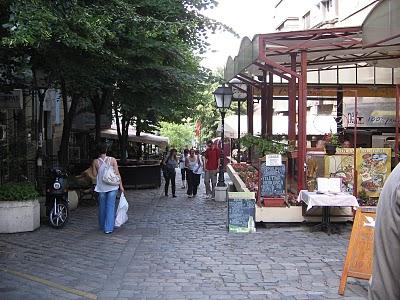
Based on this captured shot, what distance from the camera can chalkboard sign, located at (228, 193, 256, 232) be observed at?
9.91 metres

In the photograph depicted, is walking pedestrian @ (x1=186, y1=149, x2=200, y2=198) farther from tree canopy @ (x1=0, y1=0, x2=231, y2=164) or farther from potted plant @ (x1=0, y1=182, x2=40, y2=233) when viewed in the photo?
potted plant @ (x1=0, y1=182, x2=40, y2=233)

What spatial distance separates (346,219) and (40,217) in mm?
6104

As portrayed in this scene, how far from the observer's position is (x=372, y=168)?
35.8 ft

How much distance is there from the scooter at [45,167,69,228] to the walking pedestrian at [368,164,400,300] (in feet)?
30.7

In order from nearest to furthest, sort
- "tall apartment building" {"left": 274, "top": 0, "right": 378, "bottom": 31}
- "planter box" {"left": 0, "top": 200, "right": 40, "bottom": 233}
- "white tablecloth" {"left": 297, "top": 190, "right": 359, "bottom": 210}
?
"white tablecloth" {"left": 297, "top": 190, "right": 359, "bottom": 210} < "planter box" {"left": 0, "top": 200, "right": 40, "bottom": 233} < "tall apartment building" {"left": 274, "top": 0, "right": 378, "bottom": 31}

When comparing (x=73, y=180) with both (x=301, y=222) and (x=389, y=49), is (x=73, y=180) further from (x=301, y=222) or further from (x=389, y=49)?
(x=389, y=49)

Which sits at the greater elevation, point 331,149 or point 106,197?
point 331,149

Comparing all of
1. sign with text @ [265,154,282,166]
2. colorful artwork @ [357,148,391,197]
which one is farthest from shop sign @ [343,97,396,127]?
sign with text @ [265,154,282,166]

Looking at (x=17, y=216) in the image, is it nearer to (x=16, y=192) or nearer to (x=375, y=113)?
(x=16, y=192)

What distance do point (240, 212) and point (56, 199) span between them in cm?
361

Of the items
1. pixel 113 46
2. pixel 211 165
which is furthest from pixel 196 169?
pixel 113 46

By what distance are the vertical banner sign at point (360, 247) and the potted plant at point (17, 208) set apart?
6227 mm

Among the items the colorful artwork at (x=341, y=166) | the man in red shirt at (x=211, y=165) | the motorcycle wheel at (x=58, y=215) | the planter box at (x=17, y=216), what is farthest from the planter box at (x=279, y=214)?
the man in red shirt at (x=211, y=165)

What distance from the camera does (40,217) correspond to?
11.0 metres
